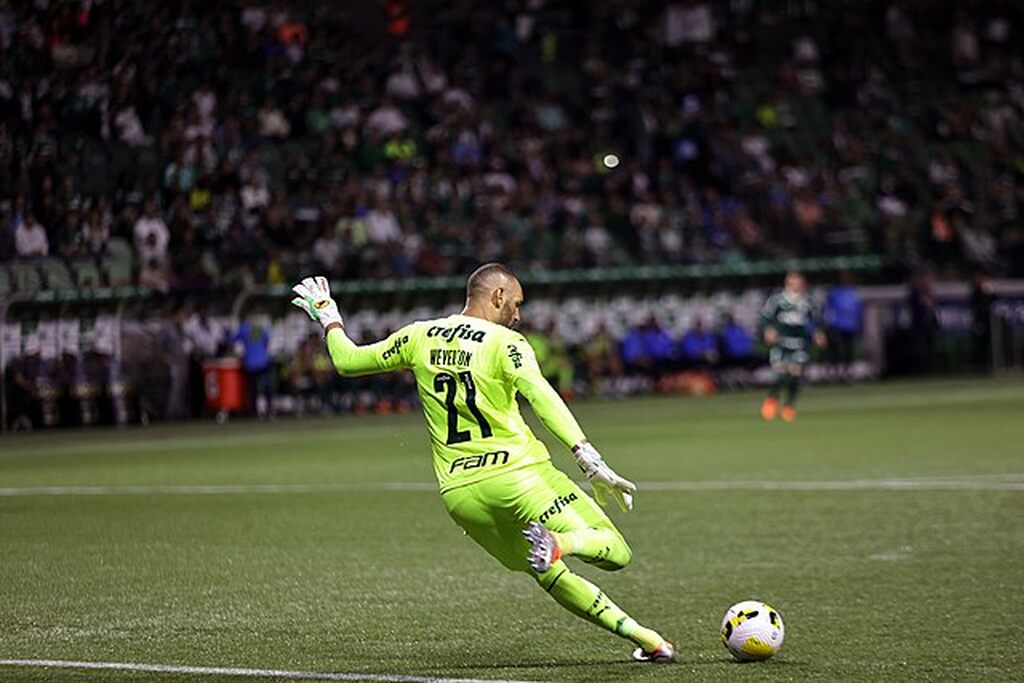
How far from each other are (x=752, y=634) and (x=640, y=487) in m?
9.10

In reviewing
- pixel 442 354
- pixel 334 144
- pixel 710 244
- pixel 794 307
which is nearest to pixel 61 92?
pixel 334 144

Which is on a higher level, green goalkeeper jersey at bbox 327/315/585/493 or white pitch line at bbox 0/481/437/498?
green goalkeeper jersey at bbox 327/315/585/493

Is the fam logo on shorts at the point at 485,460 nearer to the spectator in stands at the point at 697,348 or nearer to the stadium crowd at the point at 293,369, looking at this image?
the stadium crowd at the point at 293,369

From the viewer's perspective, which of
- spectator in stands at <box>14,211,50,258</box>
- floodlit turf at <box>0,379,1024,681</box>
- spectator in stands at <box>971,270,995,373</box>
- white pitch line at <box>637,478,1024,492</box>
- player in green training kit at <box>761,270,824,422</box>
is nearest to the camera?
floodlit turf at <box>0,379,1024,681</box>

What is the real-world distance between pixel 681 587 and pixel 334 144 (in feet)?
79.1

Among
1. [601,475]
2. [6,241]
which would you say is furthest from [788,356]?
[601,475]

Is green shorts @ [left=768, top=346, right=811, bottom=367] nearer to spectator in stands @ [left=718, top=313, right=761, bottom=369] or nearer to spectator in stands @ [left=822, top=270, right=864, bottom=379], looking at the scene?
spectator in stands @ [left=718, top=313, right=761, bottom=369]

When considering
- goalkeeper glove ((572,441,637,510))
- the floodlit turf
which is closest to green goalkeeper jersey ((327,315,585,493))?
goalkeeper glove ((572,441,637,510))

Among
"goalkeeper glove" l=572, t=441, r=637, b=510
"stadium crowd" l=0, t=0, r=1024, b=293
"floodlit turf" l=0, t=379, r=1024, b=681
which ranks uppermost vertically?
"stadium crowd" l=0, t=0, r=1024, b=293

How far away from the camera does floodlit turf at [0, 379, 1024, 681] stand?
882 centimetres

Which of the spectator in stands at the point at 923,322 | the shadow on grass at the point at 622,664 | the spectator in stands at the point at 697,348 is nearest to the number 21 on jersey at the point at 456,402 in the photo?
the shadow on grass at the point at 622,664

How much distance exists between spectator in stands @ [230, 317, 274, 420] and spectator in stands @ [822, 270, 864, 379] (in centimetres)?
1269

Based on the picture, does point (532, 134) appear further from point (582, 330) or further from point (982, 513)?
point (982, 513)

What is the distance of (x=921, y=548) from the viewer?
12695 millimetres
